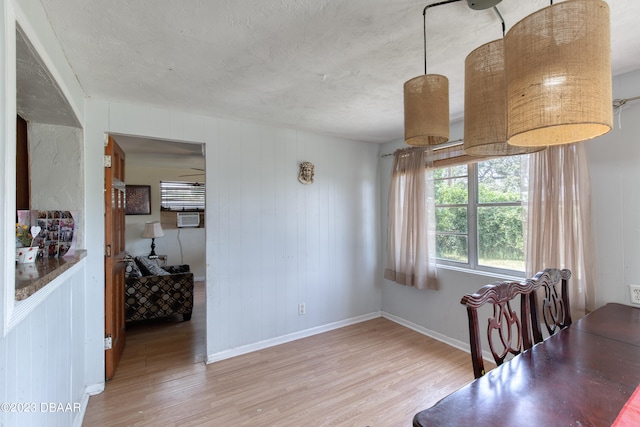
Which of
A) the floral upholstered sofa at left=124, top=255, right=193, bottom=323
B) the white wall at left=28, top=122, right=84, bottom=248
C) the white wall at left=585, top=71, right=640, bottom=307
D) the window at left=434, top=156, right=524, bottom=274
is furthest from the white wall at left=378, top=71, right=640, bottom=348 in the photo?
the floral upholstered sofa at left=124, top=255, right=193, bottom=323

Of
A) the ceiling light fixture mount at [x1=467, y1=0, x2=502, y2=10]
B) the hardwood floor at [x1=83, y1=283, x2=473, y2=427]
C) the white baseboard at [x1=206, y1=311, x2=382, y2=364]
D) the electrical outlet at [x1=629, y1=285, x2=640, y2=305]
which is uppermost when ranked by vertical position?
the ceiling light fixture mount at [x1=467, y1=0, x2=502, y2=10]

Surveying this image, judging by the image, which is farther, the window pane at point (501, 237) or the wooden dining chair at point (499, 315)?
the window pane at point (501, 237)

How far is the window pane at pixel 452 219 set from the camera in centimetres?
302

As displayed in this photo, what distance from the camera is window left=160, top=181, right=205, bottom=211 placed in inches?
225

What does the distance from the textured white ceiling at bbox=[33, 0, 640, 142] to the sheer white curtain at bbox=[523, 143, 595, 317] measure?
648mm

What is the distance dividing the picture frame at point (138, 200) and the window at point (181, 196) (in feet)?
0.76

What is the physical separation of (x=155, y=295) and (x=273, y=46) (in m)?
3.20

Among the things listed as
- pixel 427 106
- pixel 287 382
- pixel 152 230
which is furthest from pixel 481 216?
pixel 152 230

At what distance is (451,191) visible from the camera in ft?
10.2

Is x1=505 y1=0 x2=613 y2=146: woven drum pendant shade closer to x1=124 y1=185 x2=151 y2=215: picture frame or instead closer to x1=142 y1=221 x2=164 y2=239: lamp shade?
x1=142 y1=221 x2=164 y2=239: lamp shade

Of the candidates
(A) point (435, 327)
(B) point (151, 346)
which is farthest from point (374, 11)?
(B) point (151, 346)

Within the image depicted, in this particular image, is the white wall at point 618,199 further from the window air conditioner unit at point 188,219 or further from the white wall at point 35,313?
the window air conditioner unit at point 188,219

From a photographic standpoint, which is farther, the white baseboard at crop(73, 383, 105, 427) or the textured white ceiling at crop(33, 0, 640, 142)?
the white baseboard at crop(73, 383, 105, 427)

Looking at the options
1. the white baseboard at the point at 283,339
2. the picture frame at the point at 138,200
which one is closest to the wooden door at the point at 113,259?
the white baseboard at the point at 283,339
